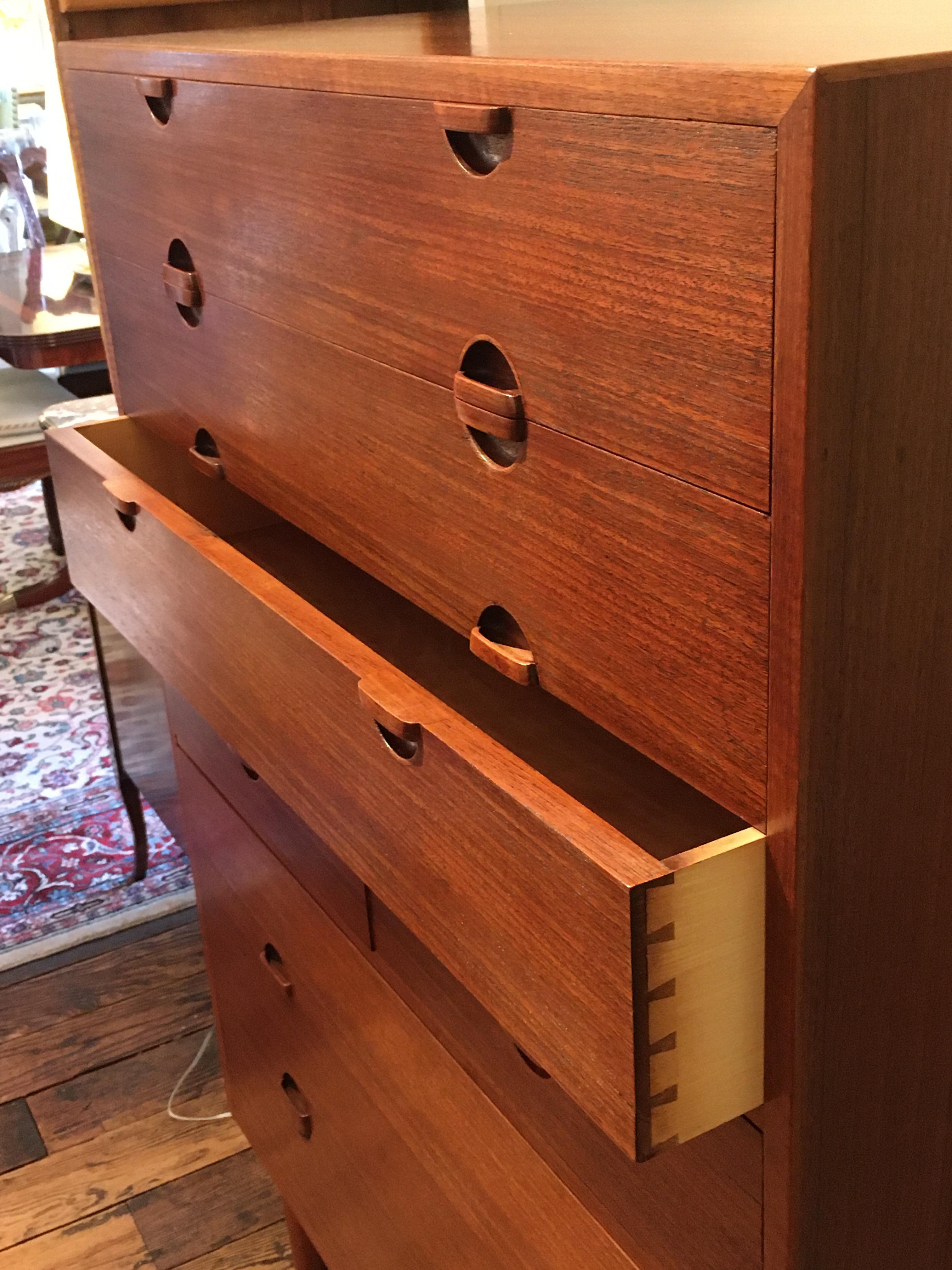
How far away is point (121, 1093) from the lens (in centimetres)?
179

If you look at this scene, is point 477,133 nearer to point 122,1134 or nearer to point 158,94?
point 158,94

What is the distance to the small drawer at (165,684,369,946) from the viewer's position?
41.1 inches

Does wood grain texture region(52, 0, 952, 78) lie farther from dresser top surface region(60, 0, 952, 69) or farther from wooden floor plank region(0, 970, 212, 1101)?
wooden floor plank region(0, 970, 212, 1101)

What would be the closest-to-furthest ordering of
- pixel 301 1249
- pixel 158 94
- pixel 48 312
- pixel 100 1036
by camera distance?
A: pixel 158 94 < pixel 301 1249 < pixel 100 1036 < pixel 48 312

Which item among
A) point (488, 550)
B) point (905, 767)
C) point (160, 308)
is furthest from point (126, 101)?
point (905, 767)

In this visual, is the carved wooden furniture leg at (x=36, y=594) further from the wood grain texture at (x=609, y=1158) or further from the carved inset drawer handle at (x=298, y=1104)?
the wood grain texture at (x=609, y=1158)

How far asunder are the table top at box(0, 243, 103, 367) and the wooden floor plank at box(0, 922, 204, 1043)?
1139 mm

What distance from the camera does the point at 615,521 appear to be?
2.00 ft

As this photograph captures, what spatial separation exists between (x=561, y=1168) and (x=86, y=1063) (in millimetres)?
1203

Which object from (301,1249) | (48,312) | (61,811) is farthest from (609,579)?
(48,312)

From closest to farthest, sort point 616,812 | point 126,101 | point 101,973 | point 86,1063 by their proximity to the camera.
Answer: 1. point 616,812
2. point 126,101
3. point 86,1063
4. point 101,973

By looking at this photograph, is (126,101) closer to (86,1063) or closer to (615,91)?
(615,91)

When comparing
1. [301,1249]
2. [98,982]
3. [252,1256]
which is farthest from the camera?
[98,982]

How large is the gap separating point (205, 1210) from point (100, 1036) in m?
0.38
